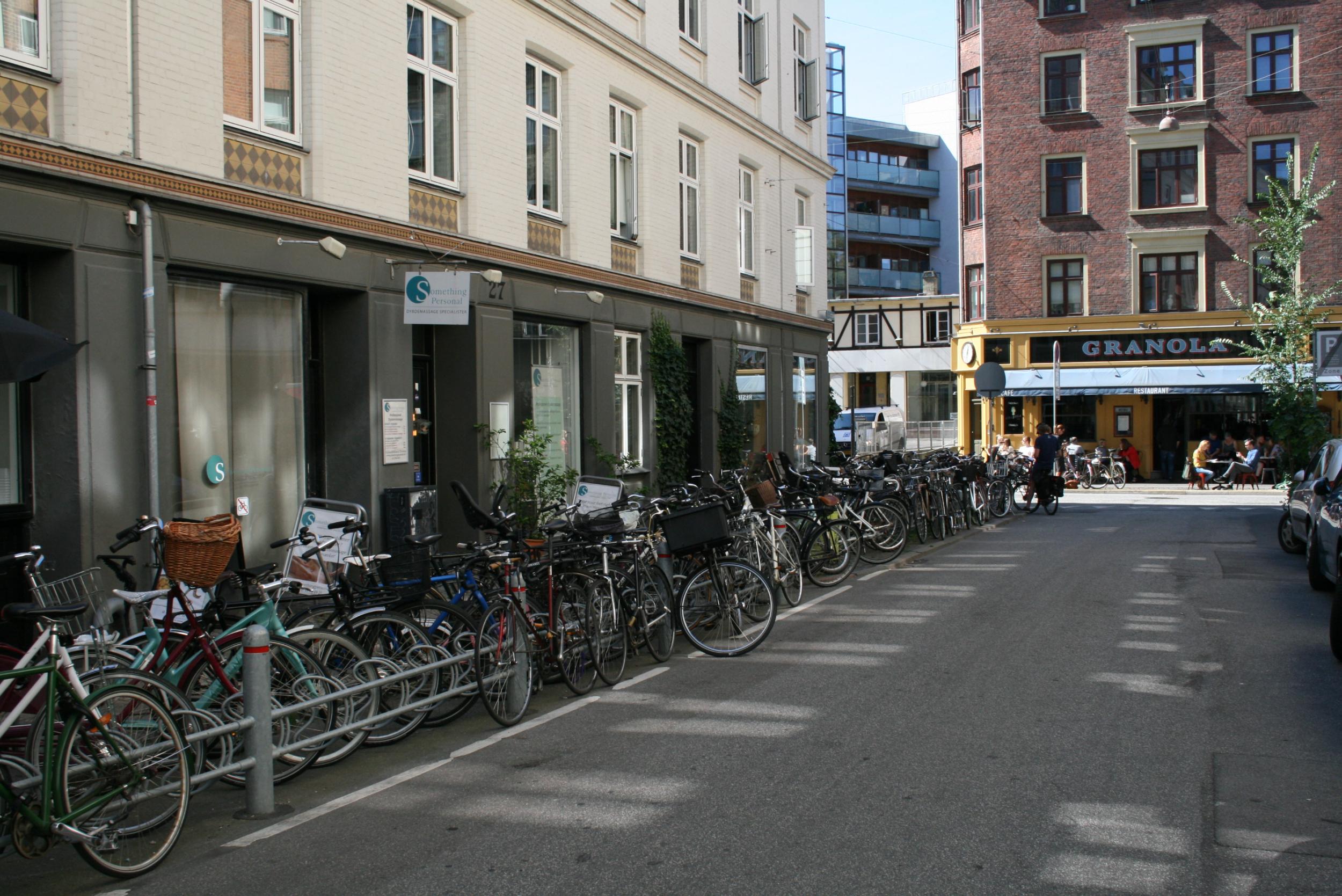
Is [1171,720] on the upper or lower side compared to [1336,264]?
lower

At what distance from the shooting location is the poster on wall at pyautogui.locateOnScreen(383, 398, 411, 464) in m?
11.5

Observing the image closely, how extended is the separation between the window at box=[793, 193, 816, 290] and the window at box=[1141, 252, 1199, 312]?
17.4 meters


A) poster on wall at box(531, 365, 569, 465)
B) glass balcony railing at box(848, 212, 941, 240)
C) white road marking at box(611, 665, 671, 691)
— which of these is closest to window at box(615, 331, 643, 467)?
poster on wall at box(531, 365, 569, 465)

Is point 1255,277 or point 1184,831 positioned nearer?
point 1184,831

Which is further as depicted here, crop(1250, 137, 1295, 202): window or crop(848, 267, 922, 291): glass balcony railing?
crop(848, 267, 922, 291): glass balcony railing

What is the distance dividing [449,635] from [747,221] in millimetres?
15969

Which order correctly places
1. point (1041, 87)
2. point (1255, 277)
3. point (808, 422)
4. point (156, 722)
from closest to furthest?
point (156, 722), point (808, 422), point (1255, 277), point (1041, 87)

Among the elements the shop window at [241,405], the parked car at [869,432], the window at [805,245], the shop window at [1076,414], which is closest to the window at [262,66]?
the shop window at [241,405]

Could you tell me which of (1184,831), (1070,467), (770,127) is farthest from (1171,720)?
(1070,467)

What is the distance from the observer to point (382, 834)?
527 cm

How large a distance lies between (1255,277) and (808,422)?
19327 mm

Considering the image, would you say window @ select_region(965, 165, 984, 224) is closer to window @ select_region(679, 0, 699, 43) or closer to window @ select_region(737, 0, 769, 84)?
window @ select_region(737, 0, 769, 84)

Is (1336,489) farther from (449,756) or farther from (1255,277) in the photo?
(1255,277)

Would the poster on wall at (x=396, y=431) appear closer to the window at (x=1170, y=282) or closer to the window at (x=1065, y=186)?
the window at (x=1170, y=282)
